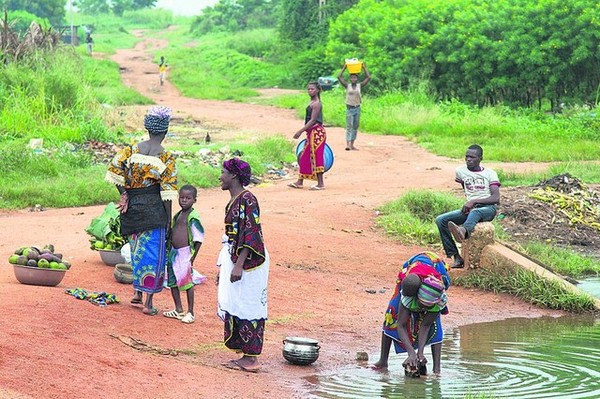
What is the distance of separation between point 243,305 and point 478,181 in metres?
4.35

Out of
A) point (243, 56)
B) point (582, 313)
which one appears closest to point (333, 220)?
point (582, 313)

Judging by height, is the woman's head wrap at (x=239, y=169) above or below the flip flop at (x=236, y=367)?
above

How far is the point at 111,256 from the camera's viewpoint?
10.8 meters

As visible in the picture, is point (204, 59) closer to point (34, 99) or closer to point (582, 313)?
point (34, 99)

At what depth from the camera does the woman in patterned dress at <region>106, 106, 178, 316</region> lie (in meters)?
8.62

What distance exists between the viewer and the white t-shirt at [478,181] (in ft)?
37.5

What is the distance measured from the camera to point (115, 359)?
7.62m

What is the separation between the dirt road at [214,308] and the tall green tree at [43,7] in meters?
67.0

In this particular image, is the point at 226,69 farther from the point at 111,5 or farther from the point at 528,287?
the point at 111,5

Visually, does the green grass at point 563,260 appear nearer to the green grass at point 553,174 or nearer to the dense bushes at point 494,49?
the green grass at point 553,174

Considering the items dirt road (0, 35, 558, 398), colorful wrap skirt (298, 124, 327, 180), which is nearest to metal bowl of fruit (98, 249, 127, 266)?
dirt road (0, 35, 558, 398)

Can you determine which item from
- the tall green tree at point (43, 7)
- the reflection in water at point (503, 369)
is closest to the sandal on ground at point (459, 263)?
the reflection in water at point (503, 369)

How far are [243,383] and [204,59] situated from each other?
47.3 meters

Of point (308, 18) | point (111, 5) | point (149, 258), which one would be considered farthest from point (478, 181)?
point (111, 5)
